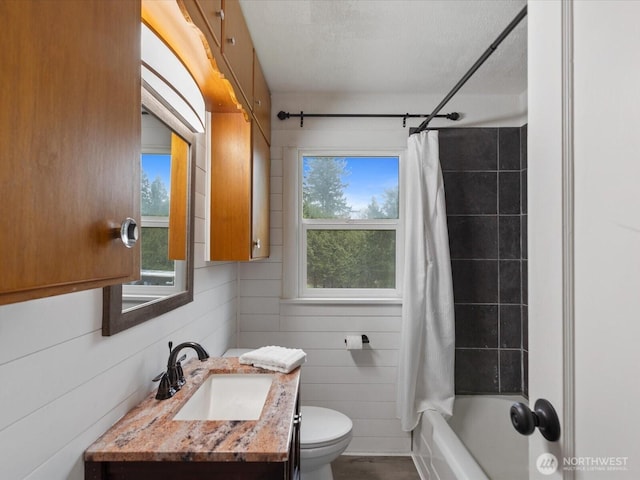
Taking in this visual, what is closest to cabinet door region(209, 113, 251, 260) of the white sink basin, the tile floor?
the white sink basin

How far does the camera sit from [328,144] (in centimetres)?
268

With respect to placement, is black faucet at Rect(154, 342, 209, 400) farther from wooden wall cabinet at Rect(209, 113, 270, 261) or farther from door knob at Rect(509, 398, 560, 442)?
door knob at Rect(509, 398, 560, 442)

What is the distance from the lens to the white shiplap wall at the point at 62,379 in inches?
27.8

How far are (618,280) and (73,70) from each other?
82 centimetres

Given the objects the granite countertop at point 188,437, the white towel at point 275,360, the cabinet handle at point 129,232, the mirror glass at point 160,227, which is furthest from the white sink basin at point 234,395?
the cabinet handle at point 129,232

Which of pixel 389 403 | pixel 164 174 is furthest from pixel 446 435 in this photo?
pixel 164 174

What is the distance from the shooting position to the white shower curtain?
2.39 metres

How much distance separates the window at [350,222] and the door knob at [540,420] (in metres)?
2.00

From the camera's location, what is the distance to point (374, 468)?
2426mm

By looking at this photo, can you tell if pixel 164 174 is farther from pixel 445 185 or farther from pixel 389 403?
pixel 389 403

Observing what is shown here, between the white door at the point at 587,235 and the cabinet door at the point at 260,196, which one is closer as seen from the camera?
the white door at the point at 587,235

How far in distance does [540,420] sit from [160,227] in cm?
126

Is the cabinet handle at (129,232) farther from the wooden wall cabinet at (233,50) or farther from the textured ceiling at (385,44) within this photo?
the textured ceiling at (385,44)

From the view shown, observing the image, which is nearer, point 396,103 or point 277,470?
point 277,470
